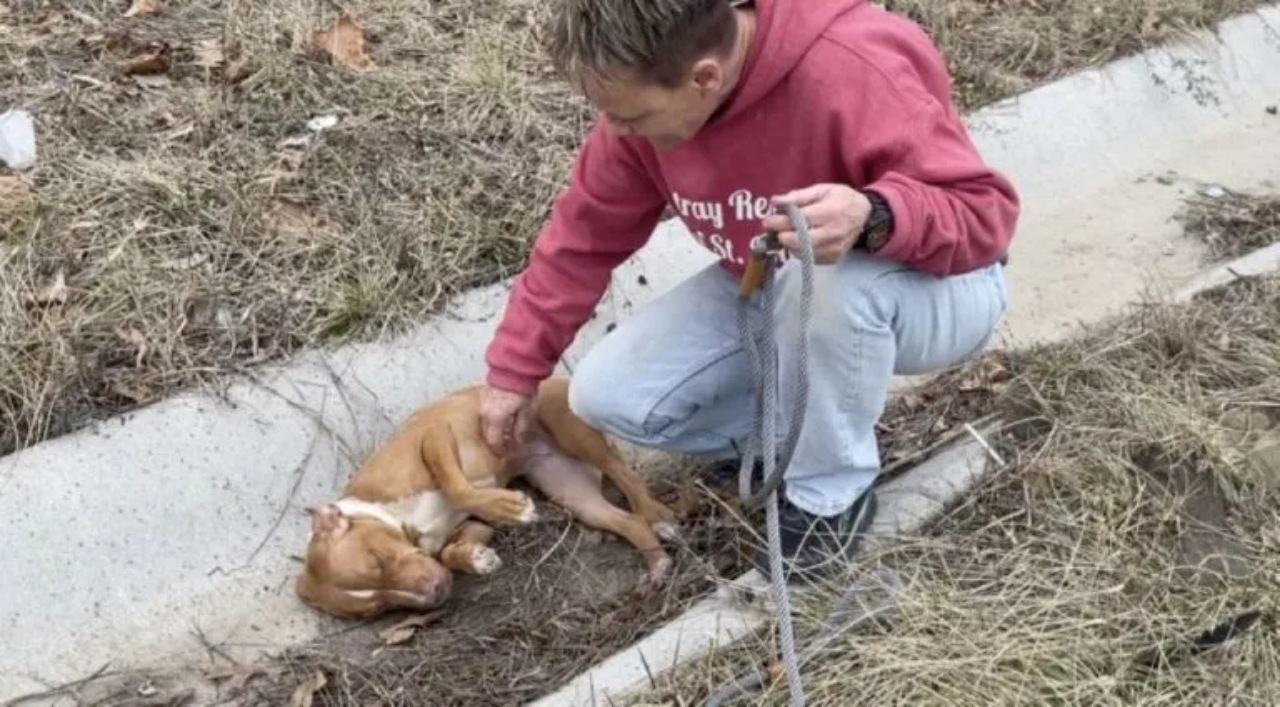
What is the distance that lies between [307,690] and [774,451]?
40.6 inches

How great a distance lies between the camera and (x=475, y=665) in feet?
9.83

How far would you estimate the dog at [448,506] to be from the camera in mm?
3049

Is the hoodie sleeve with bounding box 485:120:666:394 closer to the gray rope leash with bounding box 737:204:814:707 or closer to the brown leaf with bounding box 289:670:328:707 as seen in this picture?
the gray rope leash with bounding box 737:204:814:707

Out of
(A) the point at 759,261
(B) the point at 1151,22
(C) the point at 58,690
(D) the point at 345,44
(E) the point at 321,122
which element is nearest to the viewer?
(A) the point at 759,261

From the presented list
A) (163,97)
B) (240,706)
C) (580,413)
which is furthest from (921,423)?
(163,97)

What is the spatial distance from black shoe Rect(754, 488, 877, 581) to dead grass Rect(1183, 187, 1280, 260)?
2.01 m

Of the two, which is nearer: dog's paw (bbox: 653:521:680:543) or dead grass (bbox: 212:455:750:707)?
dead grass (bbox: 212:455:750:707)

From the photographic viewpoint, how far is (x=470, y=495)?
313 cm

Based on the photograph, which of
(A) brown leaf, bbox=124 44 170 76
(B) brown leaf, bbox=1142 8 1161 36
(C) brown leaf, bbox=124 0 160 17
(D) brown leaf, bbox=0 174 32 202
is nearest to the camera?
(D) brown leaf, bbox=0 174 32 202

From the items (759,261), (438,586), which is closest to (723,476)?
(438,586)

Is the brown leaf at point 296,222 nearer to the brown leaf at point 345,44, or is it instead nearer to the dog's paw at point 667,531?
the brown leaf at point 345,44

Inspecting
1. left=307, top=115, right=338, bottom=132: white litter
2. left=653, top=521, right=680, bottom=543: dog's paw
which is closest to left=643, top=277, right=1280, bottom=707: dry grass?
left=653, top=521, right=680, bottom=543: dog's paw

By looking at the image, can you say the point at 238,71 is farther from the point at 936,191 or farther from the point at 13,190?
the point at 936,191

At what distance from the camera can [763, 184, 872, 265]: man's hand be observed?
7.61ft
